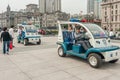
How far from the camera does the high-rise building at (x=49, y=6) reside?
73688 millimetres

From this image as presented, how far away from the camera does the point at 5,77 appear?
5543mm

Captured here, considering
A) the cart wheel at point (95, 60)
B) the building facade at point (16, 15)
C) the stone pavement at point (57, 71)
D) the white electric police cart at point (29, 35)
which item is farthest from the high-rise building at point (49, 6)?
the cart wheel at point (95, 60)

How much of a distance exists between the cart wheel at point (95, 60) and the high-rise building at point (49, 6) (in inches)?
2674

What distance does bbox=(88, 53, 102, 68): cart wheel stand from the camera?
6.41 meters

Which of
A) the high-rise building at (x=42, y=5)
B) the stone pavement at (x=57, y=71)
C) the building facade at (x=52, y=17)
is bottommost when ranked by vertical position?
the stone pavement at (x=57, y=71)

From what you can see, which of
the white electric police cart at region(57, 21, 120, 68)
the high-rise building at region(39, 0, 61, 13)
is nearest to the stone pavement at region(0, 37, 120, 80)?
the white electric police cart at region(57, 21, 120, 68)

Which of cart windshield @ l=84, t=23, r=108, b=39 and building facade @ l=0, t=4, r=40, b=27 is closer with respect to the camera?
cart windshield @ l=84, t=23, r=108, b=39

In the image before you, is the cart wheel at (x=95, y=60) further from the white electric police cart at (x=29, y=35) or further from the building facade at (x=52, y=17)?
the building facade at (x=52, y=17)

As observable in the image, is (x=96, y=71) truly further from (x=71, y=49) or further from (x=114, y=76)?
(x=71, y=49)

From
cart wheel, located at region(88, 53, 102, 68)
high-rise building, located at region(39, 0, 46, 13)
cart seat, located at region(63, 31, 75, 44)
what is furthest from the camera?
high-rise building, located at region(39, 0, 46, 13)

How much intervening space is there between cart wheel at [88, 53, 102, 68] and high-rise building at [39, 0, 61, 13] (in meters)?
67.9

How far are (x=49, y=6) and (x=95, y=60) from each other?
76636mm

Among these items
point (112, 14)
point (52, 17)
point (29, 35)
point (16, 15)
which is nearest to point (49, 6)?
point (52, 17)

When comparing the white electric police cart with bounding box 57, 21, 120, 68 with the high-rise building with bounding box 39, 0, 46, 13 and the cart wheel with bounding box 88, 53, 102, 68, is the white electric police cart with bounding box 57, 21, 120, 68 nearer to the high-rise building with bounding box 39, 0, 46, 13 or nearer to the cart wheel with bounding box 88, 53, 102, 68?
the cart wheel with bounding box 88, 53, 102, 68
